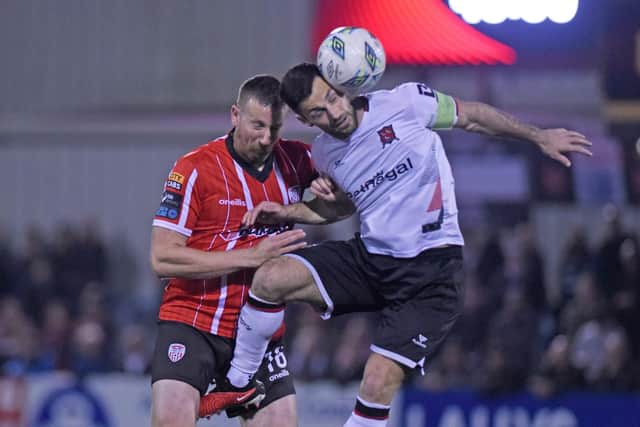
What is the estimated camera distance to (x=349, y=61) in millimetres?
5754

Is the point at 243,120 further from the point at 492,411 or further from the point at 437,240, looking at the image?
the point at 492,411

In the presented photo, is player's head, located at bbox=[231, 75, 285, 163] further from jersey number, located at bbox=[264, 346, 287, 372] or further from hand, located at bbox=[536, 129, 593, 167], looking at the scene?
hand, located at bbox=[536, 129, 593, 167]

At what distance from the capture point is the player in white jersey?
5.96 metres

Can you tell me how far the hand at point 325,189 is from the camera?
20.2 ft

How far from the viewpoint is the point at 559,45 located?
353 inches

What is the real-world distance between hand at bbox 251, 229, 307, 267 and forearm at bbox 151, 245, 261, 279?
0.03m

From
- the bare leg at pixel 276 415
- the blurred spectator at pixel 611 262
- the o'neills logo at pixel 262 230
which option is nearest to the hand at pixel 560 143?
the o'neills logo at pixel 262 230

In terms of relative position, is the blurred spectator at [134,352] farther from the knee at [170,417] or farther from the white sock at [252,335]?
the knee at [170,417]

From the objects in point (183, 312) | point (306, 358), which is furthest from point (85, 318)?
point (183, 312)

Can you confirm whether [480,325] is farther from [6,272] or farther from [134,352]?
[6,272]

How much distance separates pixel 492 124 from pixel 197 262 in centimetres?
161

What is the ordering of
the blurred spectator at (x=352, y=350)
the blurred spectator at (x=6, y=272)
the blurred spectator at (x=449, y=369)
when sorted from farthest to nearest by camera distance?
the blurred spectator at (x=6, y=272), the blurred spectator at (x=352, y=350), the blurred spectator at (x=449, y=369)

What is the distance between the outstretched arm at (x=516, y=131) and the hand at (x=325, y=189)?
0.71 metres

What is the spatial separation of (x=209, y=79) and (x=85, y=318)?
15.4 feet
